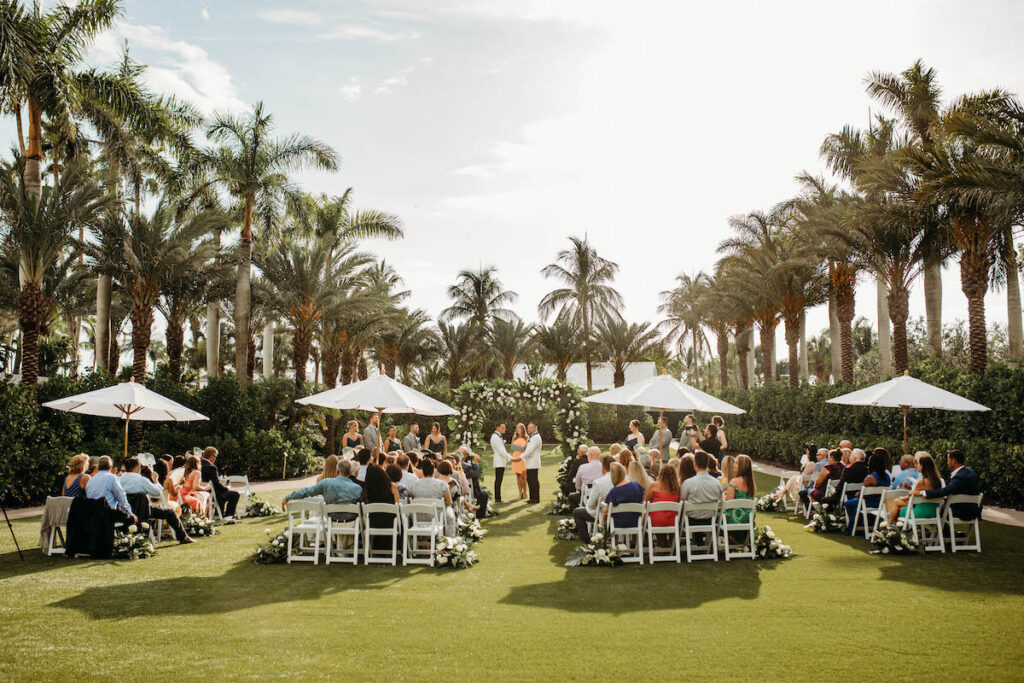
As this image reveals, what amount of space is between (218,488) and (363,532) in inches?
178

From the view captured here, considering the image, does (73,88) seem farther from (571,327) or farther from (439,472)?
(571,327)

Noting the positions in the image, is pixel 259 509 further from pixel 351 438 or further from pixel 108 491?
pixel 108 491

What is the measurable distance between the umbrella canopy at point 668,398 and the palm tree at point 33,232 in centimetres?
1343

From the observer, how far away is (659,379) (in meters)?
13.9

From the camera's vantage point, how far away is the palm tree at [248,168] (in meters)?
23.6

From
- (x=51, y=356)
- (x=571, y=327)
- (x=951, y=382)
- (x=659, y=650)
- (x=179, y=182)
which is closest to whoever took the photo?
(x=659, y=650)

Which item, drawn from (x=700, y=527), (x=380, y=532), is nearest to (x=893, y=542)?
(x=700, y=527)

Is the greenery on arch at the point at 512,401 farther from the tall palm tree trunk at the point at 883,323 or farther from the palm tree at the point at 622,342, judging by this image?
the palm tree at the point at 622,342

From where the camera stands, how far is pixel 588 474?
11.9 m

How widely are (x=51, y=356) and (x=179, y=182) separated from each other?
60.8 ft

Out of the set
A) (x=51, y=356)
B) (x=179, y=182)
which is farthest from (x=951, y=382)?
(x=51, y=356)

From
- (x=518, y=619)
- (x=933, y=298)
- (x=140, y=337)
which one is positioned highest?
(x=933, y=298)

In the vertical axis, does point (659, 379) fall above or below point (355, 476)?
above

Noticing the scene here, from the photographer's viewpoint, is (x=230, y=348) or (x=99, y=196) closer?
(x=99, y=196)
